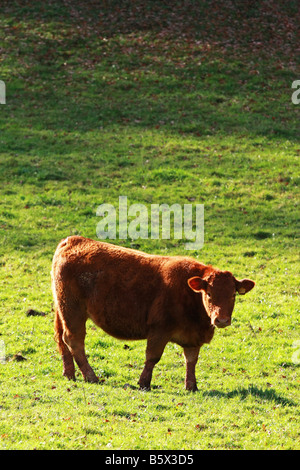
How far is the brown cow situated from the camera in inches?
463

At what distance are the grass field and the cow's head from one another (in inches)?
58.7

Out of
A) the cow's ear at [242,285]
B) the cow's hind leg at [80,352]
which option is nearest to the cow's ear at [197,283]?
the cow's ear at [242,285]

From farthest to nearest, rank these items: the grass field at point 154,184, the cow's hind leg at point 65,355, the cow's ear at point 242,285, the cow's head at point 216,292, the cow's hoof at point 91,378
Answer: the cow's hind leg at point 65,355 → the cow's hoof at point 91,378 → the cow's ear at point 242,285 → the cow's head at point 216,292 → the grass field at point 154,184

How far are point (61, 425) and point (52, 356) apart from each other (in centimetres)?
510

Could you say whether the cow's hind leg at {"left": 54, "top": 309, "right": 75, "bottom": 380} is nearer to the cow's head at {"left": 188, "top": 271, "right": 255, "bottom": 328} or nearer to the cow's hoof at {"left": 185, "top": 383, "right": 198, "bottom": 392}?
the cow's hoof at {"left": 185, "top": 383, "right": 198, "bottom": 392}

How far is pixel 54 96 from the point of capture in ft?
111

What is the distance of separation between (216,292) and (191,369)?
5.73 feet

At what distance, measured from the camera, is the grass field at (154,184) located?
10.1 meters

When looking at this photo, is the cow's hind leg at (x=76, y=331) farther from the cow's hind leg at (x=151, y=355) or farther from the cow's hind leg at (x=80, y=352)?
the cow's hind leg at (x=151, y=355)

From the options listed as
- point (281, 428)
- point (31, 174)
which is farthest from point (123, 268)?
point (31, 174)

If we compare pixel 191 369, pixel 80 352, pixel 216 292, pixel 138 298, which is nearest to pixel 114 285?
pixel 138 298

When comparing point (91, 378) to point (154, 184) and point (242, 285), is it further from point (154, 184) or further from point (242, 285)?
point (154, 184)

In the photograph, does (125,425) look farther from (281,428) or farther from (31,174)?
(31,174)

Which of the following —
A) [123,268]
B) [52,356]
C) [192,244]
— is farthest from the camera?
[192,244]
